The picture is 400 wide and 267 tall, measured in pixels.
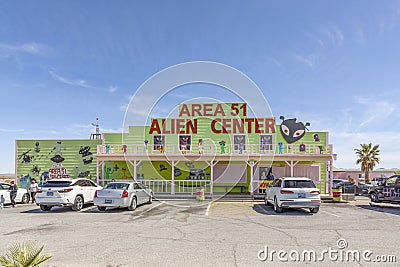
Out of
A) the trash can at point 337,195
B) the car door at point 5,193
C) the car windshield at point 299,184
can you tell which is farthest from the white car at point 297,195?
the car door at point 5,193

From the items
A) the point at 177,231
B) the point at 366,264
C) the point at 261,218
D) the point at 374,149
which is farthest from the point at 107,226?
the point at 374,149

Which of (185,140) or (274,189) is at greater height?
(185,140)

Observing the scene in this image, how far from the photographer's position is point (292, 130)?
23.8 meters

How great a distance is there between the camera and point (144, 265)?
6117 mm

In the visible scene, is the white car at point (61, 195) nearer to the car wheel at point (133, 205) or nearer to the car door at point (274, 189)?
the car wheel at point (133, 205)

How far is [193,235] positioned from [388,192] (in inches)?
506

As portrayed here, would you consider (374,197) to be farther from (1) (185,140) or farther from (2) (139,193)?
(1) (185,140)

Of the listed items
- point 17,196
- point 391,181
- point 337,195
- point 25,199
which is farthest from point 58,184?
point 391,181

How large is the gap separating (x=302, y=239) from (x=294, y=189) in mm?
5015

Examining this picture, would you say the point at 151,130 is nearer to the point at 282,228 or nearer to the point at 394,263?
the point at 282,228

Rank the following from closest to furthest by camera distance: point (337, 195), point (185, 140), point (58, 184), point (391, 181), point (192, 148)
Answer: point (58, 184) < point (391, 181) < point (337, 195) < point (192, 148) < point (185, 140)

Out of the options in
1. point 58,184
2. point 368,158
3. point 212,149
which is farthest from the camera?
point 368,158

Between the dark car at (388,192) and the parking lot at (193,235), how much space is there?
3.65m

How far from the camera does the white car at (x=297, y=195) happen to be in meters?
12.9
